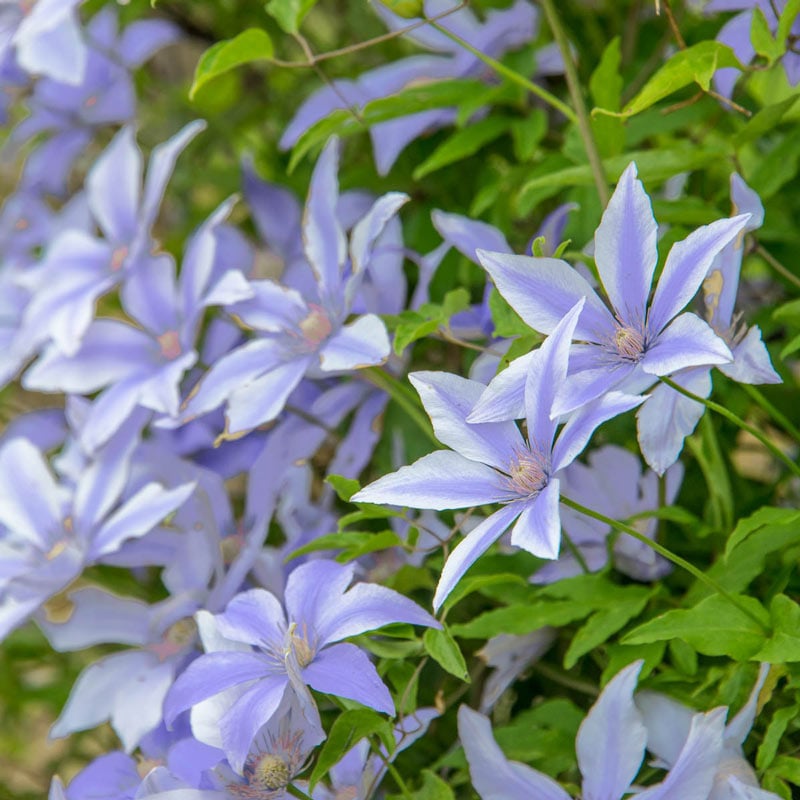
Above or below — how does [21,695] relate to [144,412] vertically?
below

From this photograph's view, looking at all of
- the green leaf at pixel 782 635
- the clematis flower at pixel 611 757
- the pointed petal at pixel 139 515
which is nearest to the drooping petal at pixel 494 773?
the clematis flower at pixel 611 757

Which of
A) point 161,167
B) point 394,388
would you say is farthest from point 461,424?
point 161,167

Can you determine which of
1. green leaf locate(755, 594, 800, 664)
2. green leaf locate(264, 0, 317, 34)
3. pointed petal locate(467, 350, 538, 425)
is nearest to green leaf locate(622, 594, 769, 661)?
green leaf locate(755, 594, 800, 664)

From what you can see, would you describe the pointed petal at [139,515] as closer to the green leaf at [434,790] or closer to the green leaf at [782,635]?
the green leaf at [434,790]

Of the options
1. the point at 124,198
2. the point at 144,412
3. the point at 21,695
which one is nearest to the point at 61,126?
the point at 124,198

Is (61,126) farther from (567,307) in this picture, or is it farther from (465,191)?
(567,307)

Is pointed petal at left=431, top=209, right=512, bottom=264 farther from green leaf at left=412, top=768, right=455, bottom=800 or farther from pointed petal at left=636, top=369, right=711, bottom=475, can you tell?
green leaf at left=412, top=768, right=455, bottom=800
